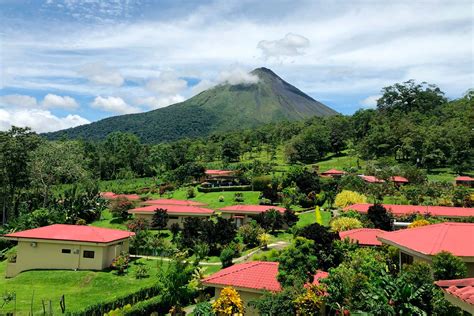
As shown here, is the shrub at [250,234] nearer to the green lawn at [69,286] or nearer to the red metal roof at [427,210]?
the green lawn at [69,286]

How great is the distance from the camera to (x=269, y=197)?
5172 cm

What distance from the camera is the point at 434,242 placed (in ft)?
57.4

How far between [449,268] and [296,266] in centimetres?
592

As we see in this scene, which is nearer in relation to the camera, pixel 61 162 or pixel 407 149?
pixel 61 162

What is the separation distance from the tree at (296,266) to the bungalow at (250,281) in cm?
47

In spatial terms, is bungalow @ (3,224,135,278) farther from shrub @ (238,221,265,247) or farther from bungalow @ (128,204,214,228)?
bungalow @ (128,204,214,228)

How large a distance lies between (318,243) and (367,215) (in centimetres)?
1651

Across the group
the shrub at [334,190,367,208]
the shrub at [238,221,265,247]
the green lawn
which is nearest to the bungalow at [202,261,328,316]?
the green lawn


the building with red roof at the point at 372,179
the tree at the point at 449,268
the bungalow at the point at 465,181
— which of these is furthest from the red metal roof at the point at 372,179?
the tree at the point at 449,268

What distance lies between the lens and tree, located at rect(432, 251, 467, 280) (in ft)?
48.4

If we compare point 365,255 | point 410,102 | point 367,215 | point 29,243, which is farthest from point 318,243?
point 410,102

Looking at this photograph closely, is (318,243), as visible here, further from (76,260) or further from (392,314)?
(76,260)

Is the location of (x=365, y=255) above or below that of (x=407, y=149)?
below

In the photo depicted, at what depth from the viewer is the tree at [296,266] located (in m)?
17.1
